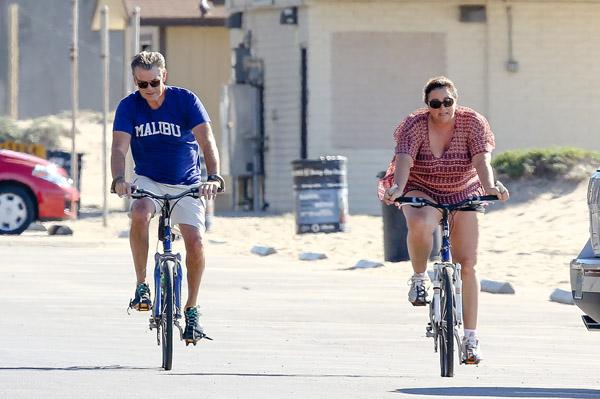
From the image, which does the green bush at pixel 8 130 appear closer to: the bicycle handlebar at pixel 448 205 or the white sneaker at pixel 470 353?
the bicycle handlebar at pixel 448 205

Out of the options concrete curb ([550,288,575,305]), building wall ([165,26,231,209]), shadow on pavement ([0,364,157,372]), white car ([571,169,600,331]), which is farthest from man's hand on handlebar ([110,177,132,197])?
building wall ([165,26,231,209])

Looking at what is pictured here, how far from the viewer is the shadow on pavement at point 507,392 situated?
912cm

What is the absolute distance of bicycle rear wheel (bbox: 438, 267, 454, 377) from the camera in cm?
995

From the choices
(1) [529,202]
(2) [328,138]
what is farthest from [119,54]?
(1) [529,202]

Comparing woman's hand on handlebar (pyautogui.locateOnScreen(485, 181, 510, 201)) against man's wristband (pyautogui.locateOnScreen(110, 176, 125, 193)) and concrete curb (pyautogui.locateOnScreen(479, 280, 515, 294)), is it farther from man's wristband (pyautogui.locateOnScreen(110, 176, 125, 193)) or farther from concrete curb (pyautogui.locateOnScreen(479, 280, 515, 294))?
concrete curb (pyautogui.locateOnScreen(479, 280, 515, 294))

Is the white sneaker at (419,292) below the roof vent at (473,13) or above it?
below

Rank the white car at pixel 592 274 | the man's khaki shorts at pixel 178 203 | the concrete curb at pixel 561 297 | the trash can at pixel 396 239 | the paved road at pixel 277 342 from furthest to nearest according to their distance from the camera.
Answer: the trash can at pixel 396 239, the concrete curb at pixel 561 297, the man's khaki shorts at pixel 178 203, the paved road at pixel 277 342, the white car at pixel 592 274

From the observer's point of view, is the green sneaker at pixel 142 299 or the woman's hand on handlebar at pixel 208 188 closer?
the woman's hand on handlebar at pixel 208 188

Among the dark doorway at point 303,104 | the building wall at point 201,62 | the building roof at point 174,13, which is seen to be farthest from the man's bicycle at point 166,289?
the building wall at point 201,62

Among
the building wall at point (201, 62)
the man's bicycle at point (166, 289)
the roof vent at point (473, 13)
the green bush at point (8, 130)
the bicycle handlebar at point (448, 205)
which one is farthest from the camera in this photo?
the green bush at point (8, 130)

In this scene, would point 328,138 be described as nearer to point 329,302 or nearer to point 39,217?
point 39,217

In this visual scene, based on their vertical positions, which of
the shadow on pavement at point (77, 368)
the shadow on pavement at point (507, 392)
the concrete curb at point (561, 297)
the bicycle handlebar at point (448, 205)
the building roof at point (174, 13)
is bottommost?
the shadow on pavement at point (507, 392)

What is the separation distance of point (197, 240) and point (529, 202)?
1588cm

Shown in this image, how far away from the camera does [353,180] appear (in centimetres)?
3006
